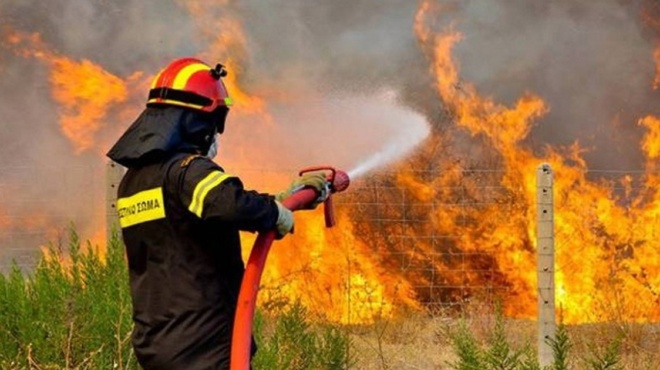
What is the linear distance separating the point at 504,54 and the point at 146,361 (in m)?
9.30

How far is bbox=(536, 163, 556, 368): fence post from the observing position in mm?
6355

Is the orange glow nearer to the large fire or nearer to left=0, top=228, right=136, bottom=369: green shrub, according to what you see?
the large fire

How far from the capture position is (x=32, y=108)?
11.6 m

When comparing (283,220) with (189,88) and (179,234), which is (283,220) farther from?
(189,88)

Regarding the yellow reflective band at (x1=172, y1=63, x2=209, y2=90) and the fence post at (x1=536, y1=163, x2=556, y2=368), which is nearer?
the yellow reflective band at (x1=172, y1=63, x2=209, y2=90)

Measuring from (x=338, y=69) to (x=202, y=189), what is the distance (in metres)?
9.12

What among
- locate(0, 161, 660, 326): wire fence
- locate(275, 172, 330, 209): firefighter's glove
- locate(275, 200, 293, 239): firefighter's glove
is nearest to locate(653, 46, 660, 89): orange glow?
locate(0, 161, 660, 326): wire fence

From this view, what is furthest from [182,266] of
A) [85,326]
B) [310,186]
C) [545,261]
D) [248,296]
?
[545,261]

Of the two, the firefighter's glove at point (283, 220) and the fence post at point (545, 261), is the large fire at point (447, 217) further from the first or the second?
the firefighter's glove at point (283, 220)

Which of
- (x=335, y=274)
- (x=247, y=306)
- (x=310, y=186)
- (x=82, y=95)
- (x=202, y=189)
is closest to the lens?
(x=202, y=189)

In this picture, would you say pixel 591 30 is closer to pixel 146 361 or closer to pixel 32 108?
pixel 32 108

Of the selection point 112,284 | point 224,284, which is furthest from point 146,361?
point 112,284

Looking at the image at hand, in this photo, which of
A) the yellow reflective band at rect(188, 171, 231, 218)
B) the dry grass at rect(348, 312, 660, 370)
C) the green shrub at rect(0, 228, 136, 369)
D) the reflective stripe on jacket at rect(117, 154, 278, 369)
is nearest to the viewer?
the yellow reflective band at rect(188, 171, 231, 218)

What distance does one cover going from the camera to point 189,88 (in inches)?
123
